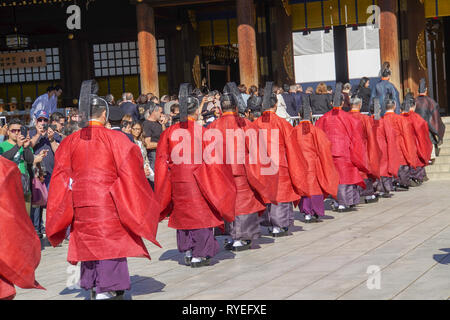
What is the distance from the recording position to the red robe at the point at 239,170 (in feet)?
25.0

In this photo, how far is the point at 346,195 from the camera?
33.8 ft

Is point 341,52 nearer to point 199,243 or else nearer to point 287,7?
point 287,7

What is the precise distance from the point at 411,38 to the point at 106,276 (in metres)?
14.1

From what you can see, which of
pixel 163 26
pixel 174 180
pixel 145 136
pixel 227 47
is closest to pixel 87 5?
pixel 163 26

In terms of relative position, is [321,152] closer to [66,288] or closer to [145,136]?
[145,136]

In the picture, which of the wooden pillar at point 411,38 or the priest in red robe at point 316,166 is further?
the wooden pillar at point 411,38

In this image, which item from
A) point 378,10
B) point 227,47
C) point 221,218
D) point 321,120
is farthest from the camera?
point 227,47

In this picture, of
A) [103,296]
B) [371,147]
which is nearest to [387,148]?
[371,147]

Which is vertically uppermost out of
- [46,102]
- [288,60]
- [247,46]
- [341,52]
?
[341,52]

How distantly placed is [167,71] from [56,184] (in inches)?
554

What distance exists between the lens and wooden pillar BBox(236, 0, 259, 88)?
1572 cm

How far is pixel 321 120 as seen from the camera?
413 inches

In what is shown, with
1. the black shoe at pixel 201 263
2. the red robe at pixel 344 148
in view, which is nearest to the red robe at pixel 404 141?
the red robe at pixel 344 148

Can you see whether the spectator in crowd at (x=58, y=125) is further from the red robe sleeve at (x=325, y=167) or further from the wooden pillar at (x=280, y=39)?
the wooden pillar at (x=280, y=39)
